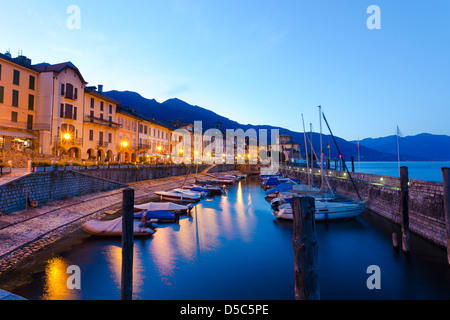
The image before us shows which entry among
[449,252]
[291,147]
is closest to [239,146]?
[291,147]

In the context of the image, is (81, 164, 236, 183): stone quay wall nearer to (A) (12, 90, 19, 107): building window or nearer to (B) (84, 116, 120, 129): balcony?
(B) (84, 116, 120, 129): balcony

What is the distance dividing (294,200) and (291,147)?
108 m

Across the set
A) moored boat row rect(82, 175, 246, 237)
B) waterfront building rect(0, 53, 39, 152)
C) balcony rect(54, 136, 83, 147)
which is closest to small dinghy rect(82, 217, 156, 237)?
moored boat row rect(82, 175, 246, 237)

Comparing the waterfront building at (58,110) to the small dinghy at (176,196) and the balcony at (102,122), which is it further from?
the small dinghy at (176,196)

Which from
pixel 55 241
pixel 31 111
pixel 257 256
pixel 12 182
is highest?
pixel 31 111

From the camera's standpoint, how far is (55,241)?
14.9 m

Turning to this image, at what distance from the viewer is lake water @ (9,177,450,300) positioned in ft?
34.3

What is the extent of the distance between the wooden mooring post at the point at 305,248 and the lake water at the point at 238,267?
591 cm

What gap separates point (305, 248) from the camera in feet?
17.1

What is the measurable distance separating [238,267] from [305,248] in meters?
9.22

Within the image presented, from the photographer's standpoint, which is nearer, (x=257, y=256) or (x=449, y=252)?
(x=449, y=252)

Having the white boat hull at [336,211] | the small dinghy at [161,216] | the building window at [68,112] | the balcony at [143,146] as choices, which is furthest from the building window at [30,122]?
the white boat hull at [336,211]
